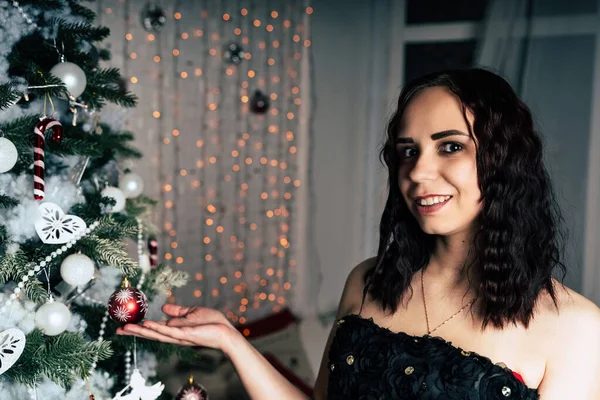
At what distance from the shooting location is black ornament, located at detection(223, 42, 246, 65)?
13.2 ft

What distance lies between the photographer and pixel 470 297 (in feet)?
4.95

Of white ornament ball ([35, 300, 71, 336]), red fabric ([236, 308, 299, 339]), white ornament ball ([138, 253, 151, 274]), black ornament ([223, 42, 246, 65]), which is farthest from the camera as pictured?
red fabric ([236, 308, 299, 339])

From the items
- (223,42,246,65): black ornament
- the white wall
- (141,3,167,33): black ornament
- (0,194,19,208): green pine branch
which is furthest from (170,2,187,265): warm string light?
(0,194,19,208): green pine branch

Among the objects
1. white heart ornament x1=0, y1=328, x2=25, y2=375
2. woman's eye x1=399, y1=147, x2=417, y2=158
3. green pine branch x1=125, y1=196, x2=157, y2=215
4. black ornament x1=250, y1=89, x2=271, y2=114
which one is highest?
black ornament x1=250, y1=89, x2=271, y2=114

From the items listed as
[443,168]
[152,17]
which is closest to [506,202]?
[443,168]

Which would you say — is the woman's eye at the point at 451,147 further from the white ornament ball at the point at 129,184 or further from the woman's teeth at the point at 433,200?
the white ornament ball at the point at 129,184

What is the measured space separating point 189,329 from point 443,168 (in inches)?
26.1

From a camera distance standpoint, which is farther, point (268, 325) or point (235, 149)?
point (268, 325)

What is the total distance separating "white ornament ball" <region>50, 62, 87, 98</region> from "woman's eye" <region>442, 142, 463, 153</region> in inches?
31.7

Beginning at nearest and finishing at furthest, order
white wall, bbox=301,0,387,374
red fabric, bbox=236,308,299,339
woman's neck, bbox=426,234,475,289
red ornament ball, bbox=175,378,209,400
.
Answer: woman's neck, bbox=426,234,475,289 < red ornament ball, bbox=175,378,209,400 < red fabric, bbox=236,308,299,339 < white wall, bbox=301,0,387,374

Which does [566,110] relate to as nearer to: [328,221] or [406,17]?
[406,17]

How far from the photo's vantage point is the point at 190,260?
3.98 m

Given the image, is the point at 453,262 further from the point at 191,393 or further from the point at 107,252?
the point at 191,393

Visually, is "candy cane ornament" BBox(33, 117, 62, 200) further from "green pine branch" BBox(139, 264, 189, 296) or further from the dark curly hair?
the dark curly hair
